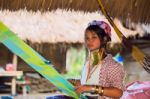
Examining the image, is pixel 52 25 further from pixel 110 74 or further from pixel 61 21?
pixel 110 74

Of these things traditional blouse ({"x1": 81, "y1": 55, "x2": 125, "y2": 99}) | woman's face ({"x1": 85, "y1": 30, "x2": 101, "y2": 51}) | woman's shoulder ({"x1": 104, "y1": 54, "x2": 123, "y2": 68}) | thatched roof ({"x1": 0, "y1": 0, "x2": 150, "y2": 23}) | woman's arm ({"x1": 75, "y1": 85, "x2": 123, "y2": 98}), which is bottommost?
woman's arm ({"x1": 75, "y1": 85, "x2": 123, "y2": 98})

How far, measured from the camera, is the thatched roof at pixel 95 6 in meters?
3.03

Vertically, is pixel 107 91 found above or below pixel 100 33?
below

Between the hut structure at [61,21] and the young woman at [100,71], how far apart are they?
0.85m

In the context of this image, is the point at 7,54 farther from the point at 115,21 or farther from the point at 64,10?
the point at 115,21

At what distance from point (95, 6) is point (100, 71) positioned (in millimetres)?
1005

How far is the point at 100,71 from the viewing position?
2291mm

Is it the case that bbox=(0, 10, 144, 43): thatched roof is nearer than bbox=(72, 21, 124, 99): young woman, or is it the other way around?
bbox=(72, 21, 124, 99): young woman

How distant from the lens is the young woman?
2.20m

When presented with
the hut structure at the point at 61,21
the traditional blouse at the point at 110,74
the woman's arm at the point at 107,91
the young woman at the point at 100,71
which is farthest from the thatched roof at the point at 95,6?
the woman's arm at the point at 107,91

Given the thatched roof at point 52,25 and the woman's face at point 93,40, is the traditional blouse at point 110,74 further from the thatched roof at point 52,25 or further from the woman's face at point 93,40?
the thatched roof at point 52,25

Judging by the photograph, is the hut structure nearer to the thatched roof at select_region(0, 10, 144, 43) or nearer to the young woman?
the thatched roof at select_region(0, 10, 144, 43)

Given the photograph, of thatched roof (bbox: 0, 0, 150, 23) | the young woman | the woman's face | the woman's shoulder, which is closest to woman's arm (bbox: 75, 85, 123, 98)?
the young woman

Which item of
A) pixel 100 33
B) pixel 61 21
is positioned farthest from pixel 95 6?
pixel 100 33
